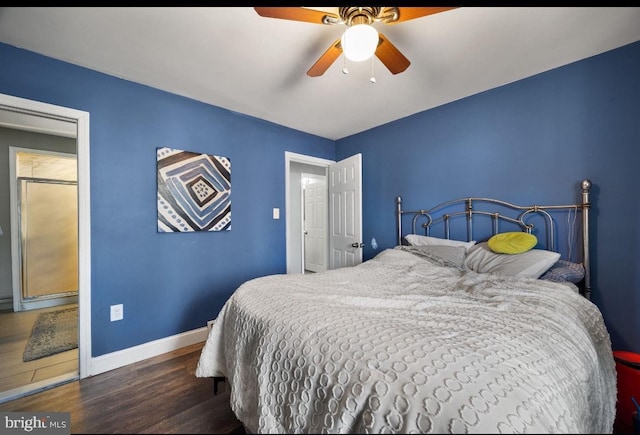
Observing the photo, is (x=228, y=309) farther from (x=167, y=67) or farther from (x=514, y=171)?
(x=514, y=171)

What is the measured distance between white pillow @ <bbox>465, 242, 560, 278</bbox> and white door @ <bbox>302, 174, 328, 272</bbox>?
3395 millimetres

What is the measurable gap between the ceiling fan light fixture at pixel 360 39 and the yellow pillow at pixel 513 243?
5.57 feet

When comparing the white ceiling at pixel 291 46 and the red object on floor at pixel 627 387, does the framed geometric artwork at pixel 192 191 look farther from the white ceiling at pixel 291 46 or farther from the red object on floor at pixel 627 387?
the red object on floor at pixel 627 387

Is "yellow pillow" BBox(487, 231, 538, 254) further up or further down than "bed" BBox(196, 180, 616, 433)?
further up

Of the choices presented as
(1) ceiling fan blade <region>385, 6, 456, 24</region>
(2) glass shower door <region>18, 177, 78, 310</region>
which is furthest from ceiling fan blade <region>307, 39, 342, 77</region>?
(2) glass shower door <region>18, 177, 78, 310</region>

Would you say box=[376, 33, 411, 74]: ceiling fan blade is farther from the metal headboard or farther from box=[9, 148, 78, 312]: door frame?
box=[9, 148, 78, 312]: door frame

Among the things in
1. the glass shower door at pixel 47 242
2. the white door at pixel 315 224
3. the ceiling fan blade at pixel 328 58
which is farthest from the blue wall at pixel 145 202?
the white door at pixel 315 224

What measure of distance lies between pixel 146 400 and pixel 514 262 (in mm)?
2557

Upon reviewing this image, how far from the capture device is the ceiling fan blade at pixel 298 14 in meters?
1.13

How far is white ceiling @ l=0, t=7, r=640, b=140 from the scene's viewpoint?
55.9 inches

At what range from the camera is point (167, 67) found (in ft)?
6.25

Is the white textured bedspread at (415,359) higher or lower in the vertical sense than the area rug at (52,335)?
higher

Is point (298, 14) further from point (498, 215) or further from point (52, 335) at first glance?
point (52, 335)
